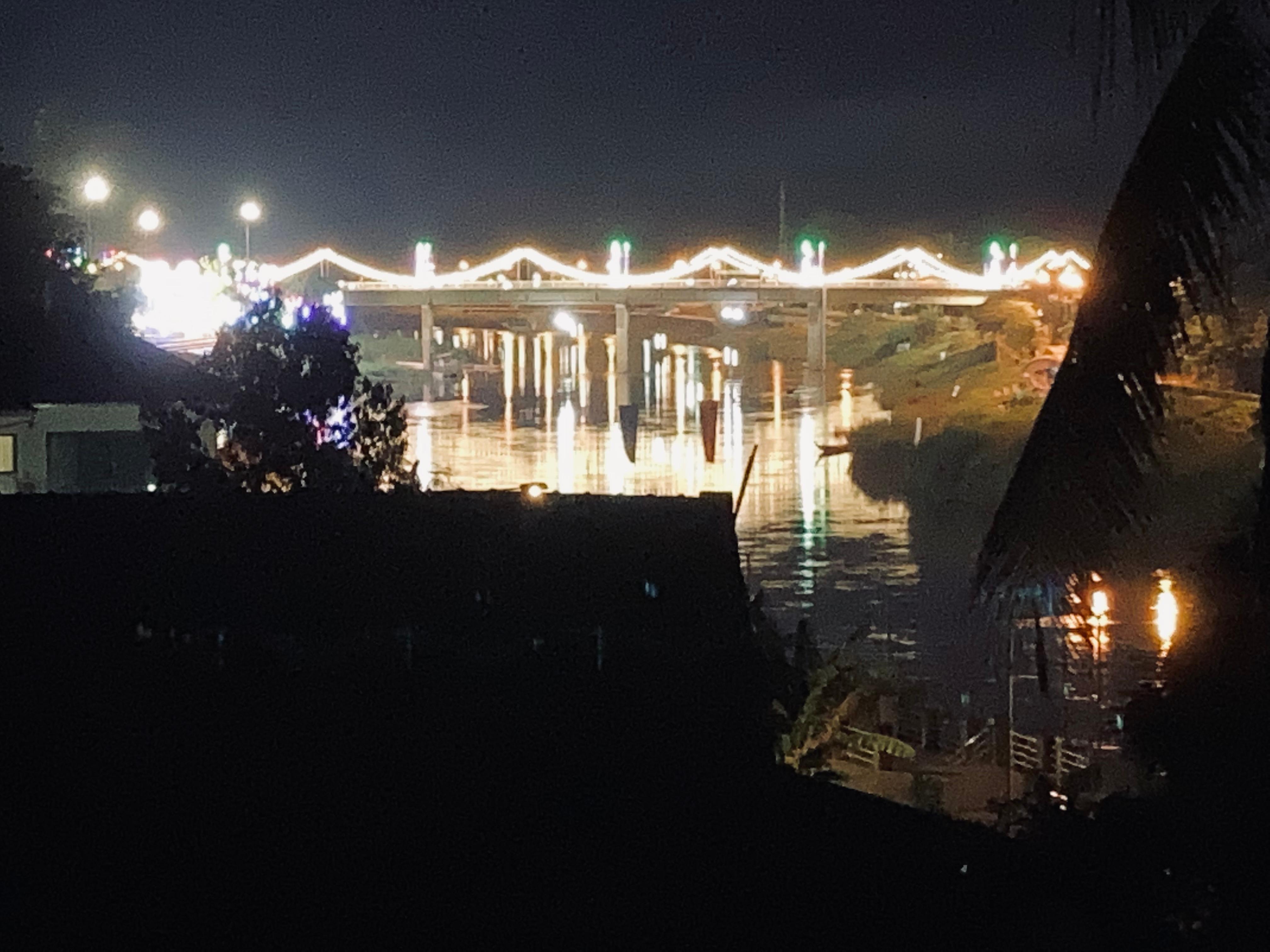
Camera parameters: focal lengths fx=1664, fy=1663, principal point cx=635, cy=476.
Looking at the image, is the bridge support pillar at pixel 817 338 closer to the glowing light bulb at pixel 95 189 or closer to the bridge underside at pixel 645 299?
the bridge underside at pixel 645 299

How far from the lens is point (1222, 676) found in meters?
2.99

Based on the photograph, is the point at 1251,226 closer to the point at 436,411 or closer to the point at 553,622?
the point at 553,622

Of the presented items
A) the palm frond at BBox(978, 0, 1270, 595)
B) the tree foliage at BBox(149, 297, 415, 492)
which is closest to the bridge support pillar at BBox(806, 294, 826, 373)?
the tree foliage at BBox(149, 297, 415, 492)

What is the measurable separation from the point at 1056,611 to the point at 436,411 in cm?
3633

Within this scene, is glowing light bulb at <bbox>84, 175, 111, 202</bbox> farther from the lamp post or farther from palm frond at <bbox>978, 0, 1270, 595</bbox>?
palm frond at <bbox>978, 0, 1270, 595</bbox>

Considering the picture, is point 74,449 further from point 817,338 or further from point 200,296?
point 817,338

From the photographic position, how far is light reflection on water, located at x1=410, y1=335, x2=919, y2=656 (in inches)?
654

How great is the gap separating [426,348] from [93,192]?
31.2 m

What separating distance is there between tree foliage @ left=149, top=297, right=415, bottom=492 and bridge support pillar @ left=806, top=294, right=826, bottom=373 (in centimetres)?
3821

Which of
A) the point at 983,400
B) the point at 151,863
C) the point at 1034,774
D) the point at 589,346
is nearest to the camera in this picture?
the point at 151,863

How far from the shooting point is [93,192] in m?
16.2

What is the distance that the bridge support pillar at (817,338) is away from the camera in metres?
A: 47.4

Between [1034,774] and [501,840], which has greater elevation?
[501,840]

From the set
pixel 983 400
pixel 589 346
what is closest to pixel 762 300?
pixel 983 400
